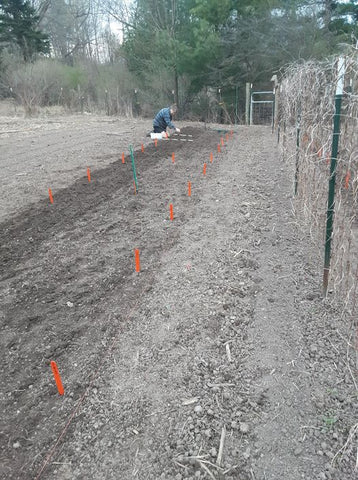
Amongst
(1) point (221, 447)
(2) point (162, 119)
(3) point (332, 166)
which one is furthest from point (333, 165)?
(2) point (162, 119)

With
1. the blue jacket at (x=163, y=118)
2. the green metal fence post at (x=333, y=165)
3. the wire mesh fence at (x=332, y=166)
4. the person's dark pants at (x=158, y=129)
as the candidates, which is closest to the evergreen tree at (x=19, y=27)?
the person's dark pants at (x=158, y=129)

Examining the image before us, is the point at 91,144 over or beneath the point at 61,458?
over

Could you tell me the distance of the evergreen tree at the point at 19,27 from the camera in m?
28.3

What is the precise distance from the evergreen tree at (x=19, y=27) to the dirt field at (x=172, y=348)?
28702mm

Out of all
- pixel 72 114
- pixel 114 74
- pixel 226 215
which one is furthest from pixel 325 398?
pixel 114 74

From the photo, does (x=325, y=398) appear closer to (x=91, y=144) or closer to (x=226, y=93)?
(x=91, y=144)

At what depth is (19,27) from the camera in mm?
28422

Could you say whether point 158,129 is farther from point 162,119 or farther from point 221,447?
point 221,447

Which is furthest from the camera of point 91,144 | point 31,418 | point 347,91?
point 91,144

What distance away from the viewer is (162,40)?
18156 mm

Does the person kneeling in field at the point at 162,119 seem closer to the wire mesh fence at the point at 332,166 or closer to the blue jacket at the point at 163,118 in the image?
the blue jacket at the point at 163,118

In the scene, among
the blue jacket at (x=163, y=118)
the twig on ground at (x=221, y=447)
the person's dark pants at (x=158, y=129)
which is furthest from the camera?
the person's dark pants at (x=158, y=129)

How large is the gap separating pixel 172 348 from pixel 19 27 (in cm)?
3330

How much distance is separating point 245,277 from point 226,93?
18755 mm
